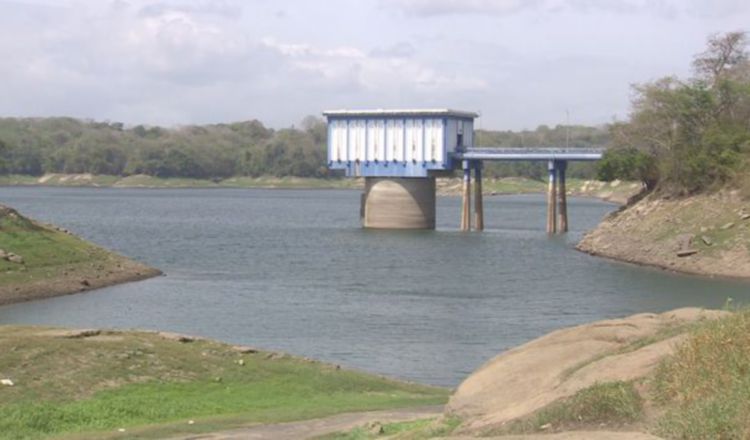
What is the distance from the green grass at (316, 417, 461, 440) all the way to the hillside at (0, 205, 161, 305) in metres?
37.6

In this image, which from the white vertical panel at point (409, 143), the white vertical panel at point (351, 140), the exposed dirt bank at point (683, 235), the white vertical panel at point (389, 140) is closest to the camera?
the exposed dirt bank at point (683, 235)

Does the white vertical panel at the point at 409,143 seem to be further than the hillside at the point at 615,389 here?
Yes

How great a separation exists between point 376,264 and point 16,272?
2732cm

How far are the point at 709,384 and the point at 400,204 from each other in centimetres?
10144

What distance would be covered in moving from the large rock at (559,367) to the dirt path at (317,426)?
309 cm

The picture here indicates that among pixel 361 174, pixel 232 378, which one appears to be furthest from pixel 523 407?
pixel 361 174

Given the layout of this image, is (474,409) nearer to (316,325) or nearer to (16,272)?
(316,325)

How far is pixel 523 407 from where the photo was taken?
17844 mm

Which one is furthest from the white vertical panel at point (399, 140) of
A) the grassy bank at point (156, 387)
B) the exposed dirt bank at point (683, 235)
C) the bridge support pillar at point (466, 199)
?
the grassy bank at point (156, 387)

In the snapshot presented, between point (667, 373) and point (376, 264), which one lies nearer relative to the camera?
point (667, 373)

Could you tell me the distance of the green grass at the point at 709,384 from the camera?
45.3ft

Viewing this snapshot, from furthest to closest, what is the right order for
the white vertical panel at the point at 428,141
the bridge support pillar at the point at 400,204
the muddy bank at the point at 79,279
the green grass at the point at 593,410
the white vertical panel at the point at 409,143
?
1. the white vertical panel at the point at 409,143
2. the white vertical panel at the point at 428,141
3. the bridge support pillar at the point at 400,204
4. the muddy bank at the point at 79,279
5. the green grass at the point at 593,410

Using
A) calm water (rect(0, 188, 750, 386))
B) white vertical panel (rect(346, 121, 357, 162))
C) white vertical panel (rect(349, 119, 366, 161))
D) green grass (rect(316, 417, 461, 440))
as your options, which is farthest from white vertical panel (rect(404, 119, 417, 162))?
green grass (rect(316, 417, 461, 440))

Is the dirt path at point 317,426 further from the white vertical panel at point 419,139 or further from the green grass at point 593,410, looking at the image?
the white vertical panel at point 419,139
